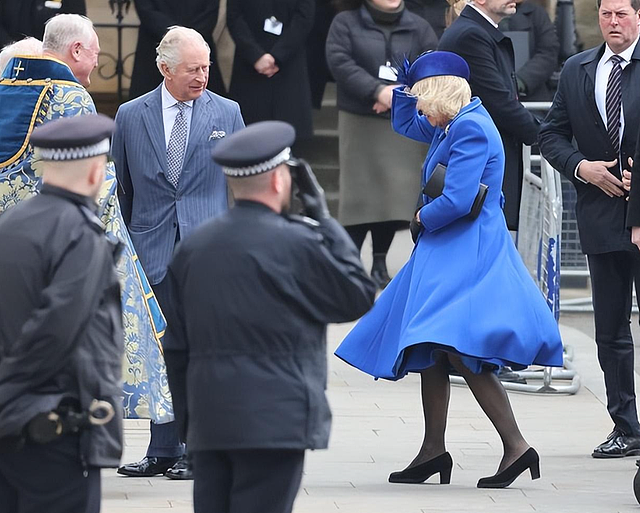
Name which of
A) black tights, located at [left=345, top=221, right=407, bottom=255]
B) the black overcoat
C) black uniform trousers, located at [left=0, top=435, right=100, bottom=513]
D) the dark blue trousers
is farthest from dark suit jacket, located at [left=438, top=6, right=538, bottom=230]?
black uniform trousers, located at [left=0, top=435, right=100, bottom=513]

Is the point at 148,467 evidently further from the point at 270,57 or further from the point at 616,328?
the point at 270,57

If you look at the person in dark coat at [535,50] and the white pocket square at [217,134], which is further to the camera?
the person in dark coat at [535,50]

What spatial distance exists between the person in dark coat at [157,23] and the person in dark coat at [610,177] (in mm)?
5148

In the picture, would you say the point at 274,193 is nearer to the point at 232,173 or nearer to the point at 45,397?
the point at 232,173

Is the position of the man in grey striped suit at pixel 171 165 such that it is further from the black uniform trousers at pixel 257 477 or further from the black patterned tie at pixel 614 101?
the black uniform trousers at pixel 257 477

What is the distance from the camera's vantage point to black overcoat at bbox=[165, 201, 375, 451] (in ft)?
13.9

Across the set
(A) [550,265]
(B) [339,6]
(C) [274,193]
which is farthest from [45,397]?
(B) [339,6]

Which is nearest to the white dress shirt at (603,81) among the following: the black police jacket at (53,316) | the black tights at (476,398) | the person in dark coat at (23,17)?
the black tights at (476,398)

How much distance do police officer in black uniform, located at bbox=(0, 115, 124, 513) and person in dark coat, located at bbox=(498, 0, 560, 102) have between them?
6236 mm

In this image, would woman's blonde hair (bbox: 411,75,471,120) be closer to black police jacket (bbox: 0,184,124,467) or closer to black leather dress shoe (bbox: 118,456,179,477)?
black leather dress shoe (bbox: 118,456,179,477)

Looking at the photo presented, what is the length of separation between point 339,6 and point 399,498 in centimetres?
666

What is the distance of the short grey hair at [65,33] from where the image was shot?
Result: 21.2ft

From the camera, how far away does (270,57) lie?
39.8 ft

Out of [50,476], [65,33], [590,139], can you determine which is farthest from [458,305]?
[50,476]
